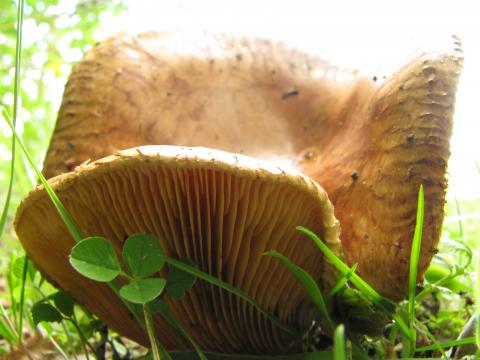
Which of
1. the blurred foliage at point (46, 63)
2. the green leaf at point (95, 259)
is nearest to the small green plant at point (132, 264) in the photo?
the green leaf at point (95, 259)

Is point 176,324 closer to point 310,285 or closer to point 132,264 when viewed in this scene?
point 132,264

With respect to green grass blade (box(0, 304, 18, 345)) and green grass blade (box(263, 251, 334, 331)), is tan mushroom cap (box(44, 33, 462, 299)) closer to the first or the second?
green grass blade (box(263, 251, 334, 331))

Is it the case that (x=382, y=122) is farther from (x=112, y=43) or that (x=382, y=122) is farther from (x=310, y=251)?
(x=112, y=43)

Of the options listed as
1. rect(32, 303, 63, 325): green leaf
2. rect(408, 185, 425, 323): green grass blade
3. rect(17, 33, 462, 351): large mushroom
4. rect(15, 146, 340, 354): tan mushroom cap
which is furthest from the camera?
rect(32, 303, 63, 325): green leaf

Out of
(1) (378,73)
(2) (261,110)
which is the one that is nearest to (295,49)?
(2) (261,110)

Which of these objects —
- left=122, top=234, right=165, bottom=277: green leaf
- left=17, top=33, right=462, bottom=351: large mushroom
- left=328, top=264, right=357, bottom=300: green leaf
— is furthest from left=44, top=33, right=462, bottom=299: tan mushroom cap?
left=122, top=234, right=165, bottom=277: green leaf

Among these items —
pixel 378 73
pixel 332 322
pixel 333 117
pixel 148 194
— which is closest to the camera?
pixel 148 194
